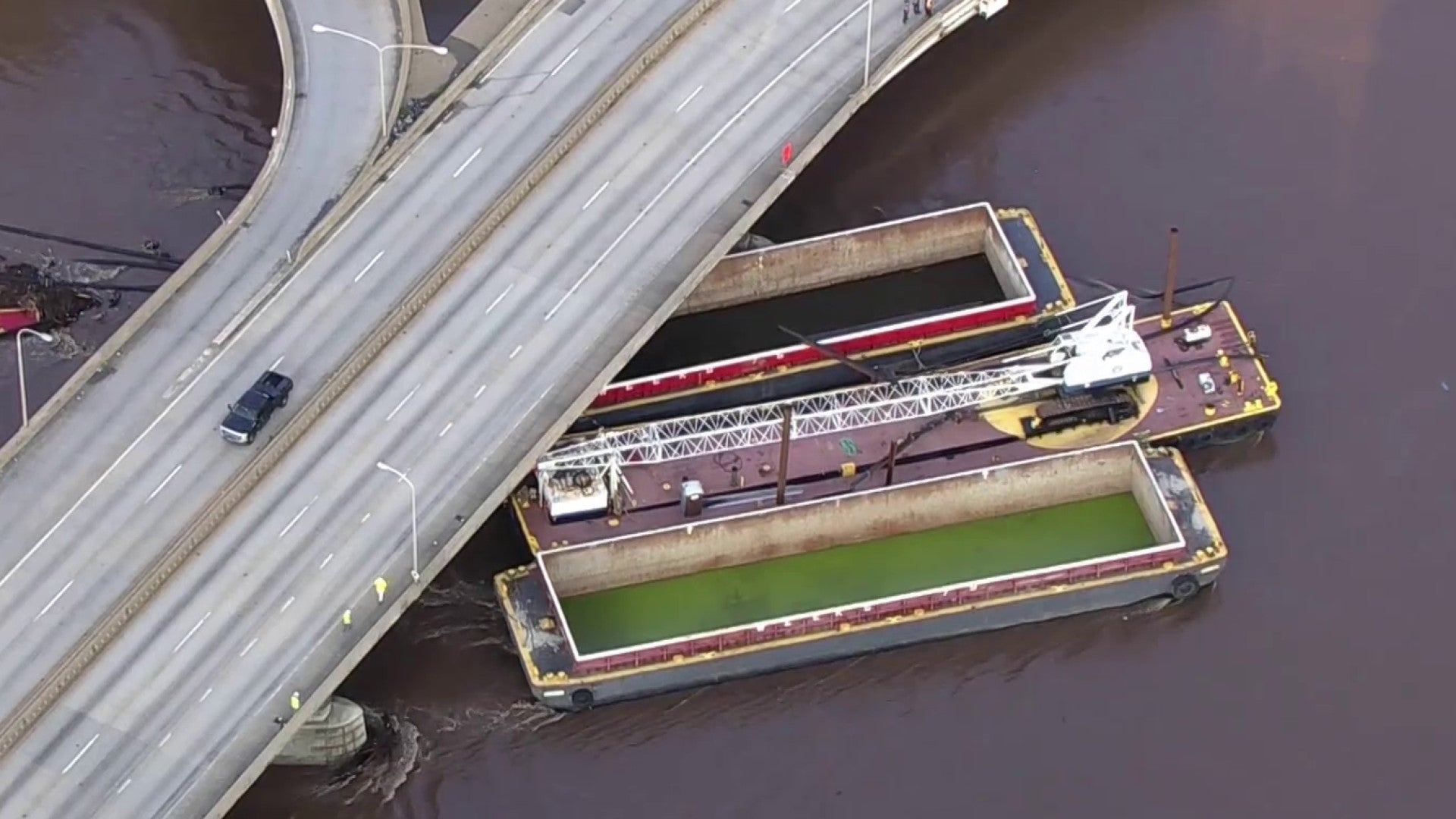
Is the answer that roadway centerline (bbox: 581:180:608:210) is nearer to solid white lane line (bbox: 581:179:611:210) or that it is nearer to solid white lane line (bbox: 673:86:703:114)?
solid white lane line (bbox: 581:179:611:210)

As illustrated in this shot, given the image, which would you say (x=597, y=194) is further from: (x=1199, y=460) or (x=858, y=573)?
(x=1199, y=460)

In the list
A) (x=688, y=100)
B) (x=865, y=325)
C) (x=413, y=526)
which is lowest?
(x=865, y=325)

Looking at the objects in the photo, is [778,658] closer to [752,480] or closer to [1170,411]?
[752,480]

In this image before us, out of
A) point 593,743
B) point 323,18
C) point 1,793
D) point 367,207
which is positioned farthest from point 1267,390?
point 1,793

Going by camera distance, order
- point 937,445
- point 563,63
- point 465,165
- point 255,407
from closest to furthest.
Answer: point 255,407
point 937,445
point 465,165
point 563,63

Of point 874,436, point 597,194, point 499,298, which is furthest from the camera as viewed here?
point 874,436

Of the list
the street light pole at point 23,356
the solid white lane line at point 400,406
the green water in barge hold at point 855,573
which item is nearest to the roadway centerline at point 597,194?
the solid white lane line at point 400,406

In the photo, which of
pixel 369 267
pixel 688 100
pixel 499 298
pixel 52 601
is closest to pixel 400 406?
pixel 499 298
